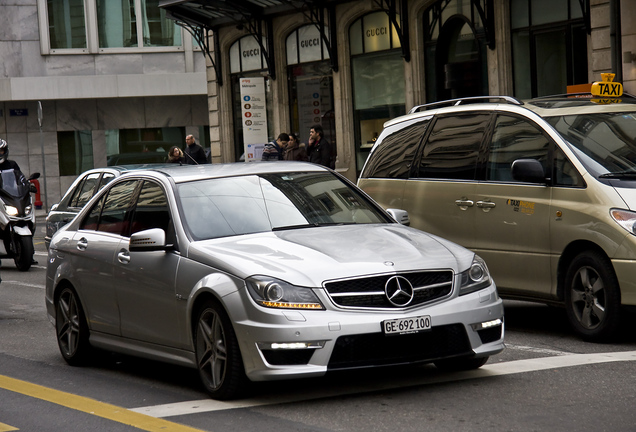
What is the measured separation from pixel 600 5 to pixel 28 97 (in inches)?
1008

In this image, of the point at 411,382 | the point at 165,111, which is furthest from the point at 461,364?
the point at 165,111

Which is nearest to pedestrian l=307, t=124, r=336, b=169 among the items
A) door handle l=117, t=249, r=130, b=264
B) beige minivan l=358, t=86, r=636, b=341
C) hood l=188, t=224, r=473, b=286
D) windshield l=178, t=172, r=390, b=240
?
beige minivan l=358, t=86, r=636, b=341

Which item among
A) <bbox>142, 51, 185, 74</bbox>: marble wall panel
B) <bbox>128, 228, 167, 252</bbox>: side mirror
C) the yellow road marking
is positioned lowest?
the yellow road marking

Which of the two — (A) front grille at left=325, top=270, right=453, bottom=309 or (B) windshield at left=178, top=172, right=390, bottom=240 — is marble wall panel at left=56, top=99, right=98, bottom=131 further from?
(A) front grille at left=325, top=270, right=453, bottom=309

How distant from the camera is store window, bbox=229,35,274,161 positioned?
26.5 metres

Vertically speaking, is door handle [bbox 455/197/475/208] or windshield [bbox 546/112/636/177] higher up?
windshield [bbox 546/112/636/177]

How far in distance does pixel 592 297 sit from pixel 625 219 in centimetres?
69

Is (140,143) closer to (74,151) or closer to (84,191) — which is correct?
(74,151)

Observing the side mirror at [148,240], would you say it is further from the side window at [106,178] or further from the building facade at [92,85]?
the building facade at [92,85]

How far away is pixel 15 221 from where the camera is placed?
16969mm

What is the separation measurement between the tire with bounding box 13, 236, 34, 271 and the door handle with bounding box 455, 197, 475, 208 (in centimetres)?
943

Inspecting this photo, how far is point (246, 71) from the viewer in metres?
28.4

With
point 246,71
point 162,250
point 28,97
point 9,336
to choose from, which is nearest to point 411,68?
point 246,71

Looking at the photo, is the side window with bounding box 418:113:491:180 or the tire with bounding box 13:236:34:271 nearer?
the side window with bounding box 418:113:491:180
